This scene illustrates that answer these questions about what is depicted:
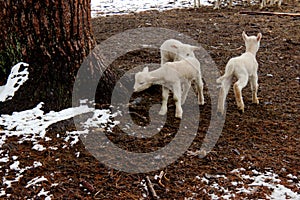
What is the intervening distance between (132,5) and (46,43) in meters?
8.64

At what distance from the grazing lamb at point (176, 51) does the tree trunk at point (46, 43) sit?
2.81ft

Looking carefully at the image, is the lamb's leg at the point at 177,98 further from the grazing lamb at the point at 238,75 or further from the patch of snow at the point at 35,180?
the patch of snow at the point at 35,180

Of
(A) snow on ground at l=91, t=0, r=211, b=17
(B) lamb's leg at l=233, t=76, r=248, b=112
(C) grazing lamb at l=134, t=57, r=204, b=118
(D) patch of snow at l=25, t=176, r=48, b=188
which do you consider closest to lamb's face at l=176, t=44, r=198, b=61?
(C) grazing lamb at l=134, t=57, r=204, b=118

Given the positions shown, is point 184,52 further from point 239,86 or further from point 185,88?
point 239,86

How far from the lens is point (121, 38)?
6.38 m

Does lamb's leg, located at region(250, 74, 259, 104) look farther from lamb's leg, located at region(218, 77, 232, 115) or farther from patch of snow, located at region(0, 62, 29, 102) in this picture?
patch of snow, located at region(0, 62, 29, 102)

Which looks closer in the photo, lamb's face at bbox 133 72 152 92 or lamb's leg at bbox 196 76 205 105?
lamb's face at bbox 133 72 152 92

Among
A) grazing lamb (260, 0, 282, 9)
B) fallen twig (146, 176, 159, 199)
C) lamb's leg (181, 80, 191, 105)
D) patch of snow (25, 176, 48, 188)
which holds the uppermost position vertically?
grazing lamb (260, 0, 282, 9)

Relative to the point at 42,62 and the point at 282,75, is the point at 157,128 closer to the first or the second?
the point at 42,62

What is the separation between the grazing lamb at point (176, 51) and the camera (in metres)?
3.68

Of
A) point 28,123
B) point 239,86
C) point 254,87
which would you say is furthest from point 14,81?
point 254,87

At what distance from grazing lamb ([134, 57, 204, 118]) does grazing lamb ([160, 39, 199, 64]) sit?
0.18 meters

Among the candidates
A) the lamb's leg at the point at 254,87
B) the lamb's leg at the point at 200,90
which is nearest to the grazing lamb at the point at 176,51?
the lamb's leg at the point at 200,90

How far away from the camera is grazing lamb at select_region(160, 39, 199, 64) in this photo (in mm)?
3678
